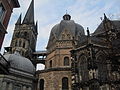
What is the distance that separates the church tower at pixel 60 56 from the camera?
26.0 metres

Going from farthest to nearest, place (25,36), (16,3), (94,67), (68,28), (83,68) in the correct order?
(25,36), (68,28), (83,68), (94,67), (16,3)

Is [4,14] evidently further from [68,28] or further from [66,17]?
[66,17]

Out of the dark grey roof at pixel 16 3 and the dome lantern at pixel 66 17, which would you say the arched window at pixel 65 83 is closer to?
the dark grey roof at pixel 16 3

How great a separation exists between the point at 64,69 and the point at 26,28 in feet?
77.4

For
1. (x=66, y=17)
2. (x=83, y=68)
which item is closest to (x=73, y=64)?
(x=83, y=68)

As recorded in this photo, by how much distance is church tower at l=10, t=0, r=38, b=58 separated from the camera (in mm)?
41406

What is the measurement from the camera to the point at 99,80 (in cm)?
2044

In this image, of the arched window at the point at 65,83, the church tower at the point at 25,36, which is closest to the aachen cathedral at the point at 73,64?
the arched window at the point at 65,83

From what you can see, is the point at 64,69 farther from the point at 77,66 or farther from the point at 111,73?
the point at 111,73

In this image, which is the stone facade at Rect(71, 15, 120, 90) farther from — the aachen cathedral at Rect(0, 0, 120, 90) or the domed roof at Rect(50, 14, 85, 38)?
the domed roof at Rect(50, 14, 85, 38)

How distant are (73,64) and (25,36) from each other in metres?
24.0

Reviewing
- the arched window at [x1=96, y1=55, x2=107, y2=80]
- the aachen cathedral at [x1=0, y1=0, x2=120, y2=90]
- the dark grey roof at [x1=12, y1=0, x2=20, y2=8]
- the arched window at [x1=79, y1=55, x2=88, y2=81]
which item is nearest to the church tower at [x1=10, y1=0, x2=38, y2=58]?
the aachen cathedral at [x1=0, y1=0, x2=120, y2=90]

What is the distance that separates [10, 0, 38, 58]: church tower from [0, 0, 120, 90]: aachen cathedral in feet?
28.3

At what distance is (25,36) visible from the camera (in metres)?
44.9
